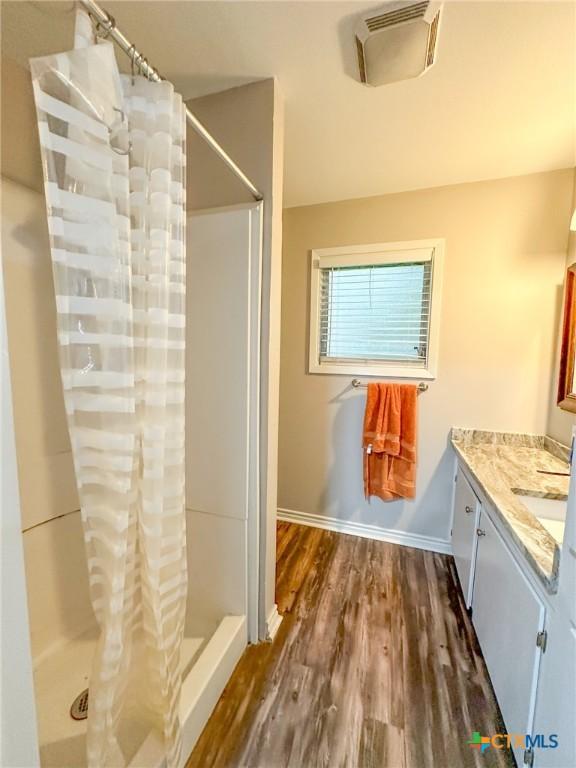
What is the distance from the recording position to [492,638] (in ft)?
3.92

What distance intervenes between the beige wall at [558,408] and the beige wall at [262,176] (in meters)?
1.64

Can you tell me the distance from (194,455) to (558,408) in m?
2.07

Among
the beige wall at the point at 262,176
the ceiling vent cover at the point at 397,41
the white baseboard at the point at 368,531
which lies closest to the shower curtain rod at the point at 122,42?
the beige wall at the point at 262,176

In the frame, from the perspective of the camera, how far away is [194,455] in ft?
4.71

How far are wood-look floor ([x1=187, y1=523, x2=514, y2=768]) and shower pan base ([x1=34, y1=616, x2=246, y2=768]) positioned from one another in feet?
0.30

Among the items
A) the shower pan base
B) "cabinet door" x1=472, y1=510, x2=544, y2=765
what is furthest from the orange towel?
the shower pan base

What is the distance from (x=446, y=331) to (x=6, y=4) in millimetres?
2381

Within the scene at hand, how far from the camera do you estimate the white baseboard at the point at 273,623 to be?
4.65 ft

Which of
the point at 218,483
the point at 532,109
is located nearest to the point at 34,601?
the point at 218,483

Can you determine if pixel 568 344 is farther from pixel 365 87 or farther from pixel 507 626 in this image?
pixel 365 87

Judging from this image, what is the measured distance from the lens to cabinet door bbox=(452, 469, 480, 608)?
1.47 meters

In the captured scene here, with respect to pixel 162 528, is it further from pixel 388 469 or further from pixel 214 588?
pixel 388 469

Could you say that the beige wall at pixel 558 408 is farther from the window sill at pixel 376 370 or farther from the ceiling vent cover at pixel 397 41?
the ceiling vent cover at pixel 397 41

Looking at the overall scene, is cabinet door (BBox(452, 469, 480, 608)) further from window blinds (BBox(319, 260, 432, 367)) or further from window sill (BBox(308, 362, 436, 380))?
window blinds (BBox(319, 260, 432, 367))
